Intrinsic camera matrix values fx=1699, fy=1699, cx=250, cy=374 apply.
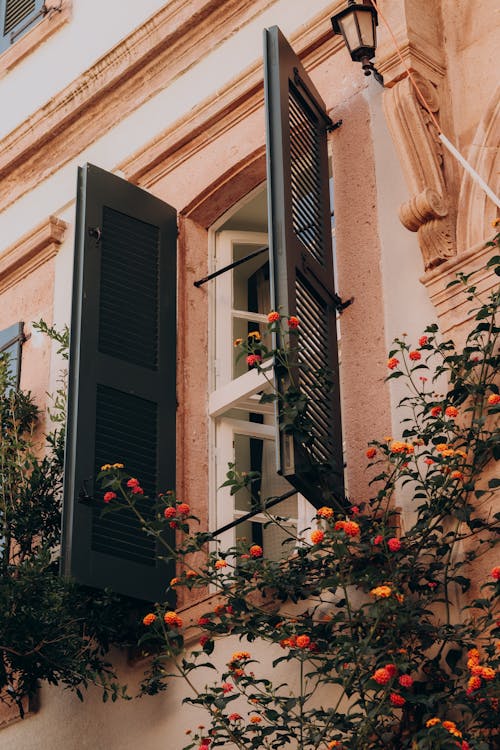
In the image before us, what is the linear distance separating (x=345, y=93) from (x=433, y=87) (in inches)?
29.2

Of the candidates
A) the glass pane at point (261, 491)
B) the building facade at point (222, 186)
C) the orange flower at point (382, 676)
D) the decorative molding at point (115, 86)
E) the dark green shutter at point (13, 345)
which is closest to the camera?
the orange flower at point (382, 676)

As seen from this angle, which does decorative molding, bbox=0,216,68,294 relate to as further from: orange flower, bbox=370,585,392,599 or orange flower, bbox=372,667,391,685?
orange flower, bbox=372,667,391,685

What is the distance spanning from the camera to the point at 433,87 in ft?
23.7

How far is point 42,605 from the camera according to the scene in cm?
698

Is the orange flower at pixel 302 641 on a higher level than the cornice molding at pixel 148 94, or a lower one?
lower

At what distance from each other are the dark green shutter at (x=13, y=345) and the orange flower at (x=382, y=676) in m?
4.05

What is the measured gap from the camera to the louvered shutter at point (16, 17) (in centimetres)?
1077

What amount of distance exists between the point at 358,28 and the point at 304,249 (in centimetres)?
102

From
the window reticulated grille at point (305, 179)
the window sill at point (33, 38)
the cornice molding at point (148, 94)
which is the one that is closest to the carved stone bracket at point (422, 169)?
the window reticulated grille at point (305, 179)

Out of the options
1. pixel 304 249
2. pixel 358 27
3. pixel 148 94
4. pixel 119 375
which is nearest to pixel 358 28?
pixel 358 27

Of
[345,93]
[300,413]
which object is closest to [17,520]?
[300,413]

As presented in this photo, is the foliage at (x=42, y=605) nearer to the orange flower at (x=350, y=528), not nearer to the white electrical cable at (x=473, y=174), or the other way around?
the orange flower at (x=350, y=528)

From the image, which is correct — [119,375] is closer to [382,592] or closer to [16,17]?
[382,592]

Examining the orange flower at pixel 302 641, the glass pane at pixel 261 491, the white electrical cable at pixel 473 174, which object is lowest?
the orange flower at pixel 302 641
